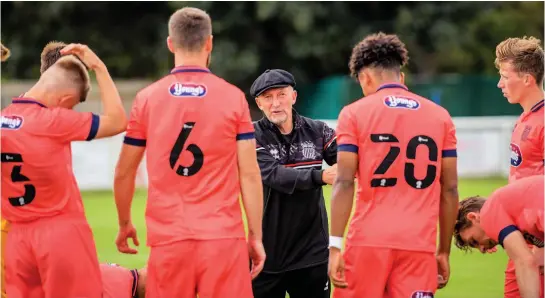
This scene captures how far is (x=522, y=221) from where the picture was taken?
615 centimetres

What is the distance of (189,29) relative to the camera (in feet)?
20.0

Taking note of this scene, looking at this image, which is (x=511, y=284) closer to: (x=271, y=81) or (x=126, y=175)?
(x=271, y=81)

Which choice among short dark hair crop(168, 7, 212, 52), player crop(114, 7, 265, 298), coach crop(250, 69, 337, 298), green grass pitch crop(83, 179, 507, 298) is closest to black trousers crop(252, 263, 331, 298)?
coach crop(250, 69, 337, 298)

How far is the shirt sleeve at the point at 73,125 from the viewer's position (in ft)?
20.0

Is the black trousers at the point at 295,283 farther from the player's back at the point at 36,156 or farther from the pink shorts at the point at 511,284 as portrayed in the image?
the player's back at the point at 36,156

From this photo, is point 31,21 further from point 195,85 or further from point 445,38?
point 195,85

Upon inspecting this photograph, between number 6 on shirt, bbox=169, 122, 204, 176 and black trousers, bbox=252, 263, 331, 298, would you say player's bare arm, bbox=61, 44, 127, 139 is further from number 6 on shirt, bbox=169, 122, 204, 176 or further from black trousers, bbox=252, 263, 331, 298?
black trousers, bbox=252, 263, 331, 298

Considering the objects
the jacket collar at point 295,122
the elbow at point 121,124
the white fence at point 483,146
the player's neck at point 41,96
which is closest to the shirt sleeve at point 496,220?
the jacket collar at point 295,122

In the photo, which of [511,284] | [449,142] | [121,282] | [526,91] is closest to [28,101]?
[121,282]

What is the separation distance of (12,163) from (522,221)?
133 inches

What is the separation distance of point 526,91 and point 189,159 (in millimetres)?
2679

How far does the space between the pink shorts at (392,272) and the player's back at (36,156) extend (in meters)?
2.01

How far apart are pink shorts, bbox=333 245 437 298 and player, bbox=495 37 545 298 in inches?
47.2

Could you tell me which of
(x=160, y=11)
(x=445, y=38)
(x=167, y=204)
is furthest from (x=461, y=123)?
(x=167, y=204)
